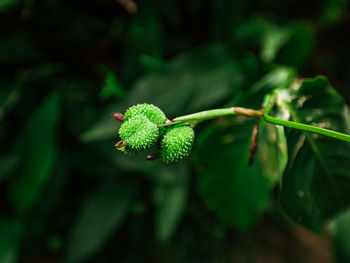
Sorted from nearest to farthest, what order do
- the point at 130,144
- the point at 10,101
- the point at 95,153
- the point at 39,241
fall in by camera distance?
the point at 130,144 → the point at 10,101 → the point at 95,153 → the point at 39,241

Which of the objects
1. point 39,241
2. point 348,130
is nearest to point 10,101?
point 39,241

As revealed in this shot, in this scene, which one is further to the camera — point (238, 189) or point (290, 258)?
point (290, 258)

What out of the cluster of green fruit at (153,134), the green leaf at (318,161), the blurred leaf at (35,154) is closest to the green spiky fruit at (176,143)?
the cluster of green fruit at (153,134)

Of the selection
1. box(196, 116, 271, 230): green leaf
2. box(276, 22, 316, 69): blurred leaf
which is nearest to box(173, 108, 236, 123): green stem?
box(196, 116, 271, 230): green leaf

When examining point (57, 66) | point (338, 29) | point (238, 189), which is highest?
point (57, 66)

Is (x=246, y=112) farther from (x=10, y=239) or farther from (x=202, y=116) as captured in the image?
(x=10, y=239)

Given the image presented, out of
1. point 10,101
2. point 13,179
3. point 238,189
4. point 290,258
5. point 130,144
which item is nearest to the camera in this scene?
point 130,144

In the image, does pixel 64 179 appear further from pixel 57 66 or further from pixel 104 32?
pixel 104 32

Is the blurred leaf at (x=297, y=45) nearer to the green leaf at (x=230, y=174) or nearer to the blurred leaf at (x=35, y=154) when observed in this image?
the green leaf at (x=230, y=174)
